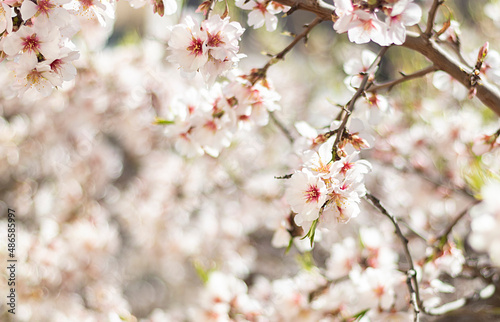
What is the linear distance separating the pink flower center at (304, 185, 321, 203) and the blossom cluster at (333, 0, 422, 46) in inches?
7.4

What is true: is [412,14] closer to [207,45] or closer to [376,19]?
[376,19]

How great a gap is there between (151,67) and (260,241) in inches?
43.4

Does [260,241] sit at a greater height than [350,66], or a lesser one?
lesser

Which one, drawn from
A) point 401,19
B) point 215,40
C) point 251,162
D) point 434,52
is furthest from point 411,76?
point 251,162

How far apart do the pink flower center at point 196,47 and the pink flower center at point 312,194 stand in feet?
0.77

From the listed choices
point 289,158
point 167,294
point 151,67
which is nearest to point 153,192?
point 151,67

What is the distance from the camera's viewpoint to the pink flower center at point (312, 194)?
495 millimetres

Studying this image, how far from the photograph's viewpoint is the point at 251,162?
189 centimetres

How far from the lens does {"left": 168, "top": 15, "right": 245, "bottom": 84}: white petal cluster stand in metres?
0.54

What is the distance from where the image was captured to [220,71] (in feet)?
1.82

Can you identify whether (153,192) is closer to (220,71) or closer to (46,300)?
(46,300)

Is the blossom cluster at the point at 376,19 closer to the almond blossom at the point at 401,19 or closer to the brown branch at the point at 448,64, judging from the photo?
the almond blossom at the point at 401,19

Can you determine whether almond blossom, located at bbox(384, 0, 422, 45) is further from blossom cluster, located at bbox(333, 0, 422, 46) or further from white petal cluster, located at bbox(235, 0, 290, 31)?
white petal cluster, located at bbox(235, 0, 290, 31)

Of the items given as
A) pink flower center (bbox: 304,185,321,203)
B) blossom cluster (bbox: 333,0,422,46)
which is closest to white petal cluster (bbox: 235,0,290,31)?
blossom cluster (bbox: 333,0,422,46)
